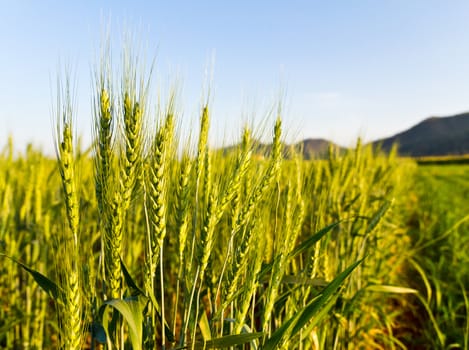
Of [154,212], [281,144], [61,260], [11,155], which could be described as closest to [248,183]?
[281,144]

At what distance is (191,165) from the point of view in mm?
980

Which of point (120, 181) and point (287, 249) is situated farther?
point (287, 249)

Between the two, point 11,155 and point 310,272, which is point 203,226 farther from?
point 11,155

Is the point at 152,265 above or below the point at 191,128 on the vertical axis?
below

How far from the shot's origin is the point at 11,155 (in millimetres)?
2877

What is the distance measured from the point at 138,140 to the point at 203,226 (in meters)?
0.25

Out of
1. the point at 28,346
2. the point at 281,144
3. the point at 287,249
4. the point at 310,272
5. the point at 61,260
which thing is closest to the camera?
the point at 61,260

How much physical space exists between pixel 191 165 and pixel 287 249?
32 cm

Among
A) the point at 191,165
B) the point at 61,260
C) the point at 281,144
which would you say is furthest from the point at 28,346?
the point at 281,144

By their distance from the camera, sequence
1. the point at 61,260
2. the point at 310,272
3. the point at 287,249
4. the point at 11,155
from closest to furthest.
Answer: the point at 61,260 → the point at 287,249 → the point at 310,272 → the point at 11,155

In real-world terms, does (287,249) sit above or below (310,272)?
above

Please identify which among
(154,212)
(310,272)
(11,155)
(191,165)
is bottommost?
(310,272)

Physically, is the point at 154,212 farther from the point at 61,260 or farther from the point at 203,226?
the point at 61,260

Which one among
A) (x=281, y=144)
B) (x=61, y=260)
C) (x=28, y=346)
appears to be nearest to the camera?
(x=61, y=260)
